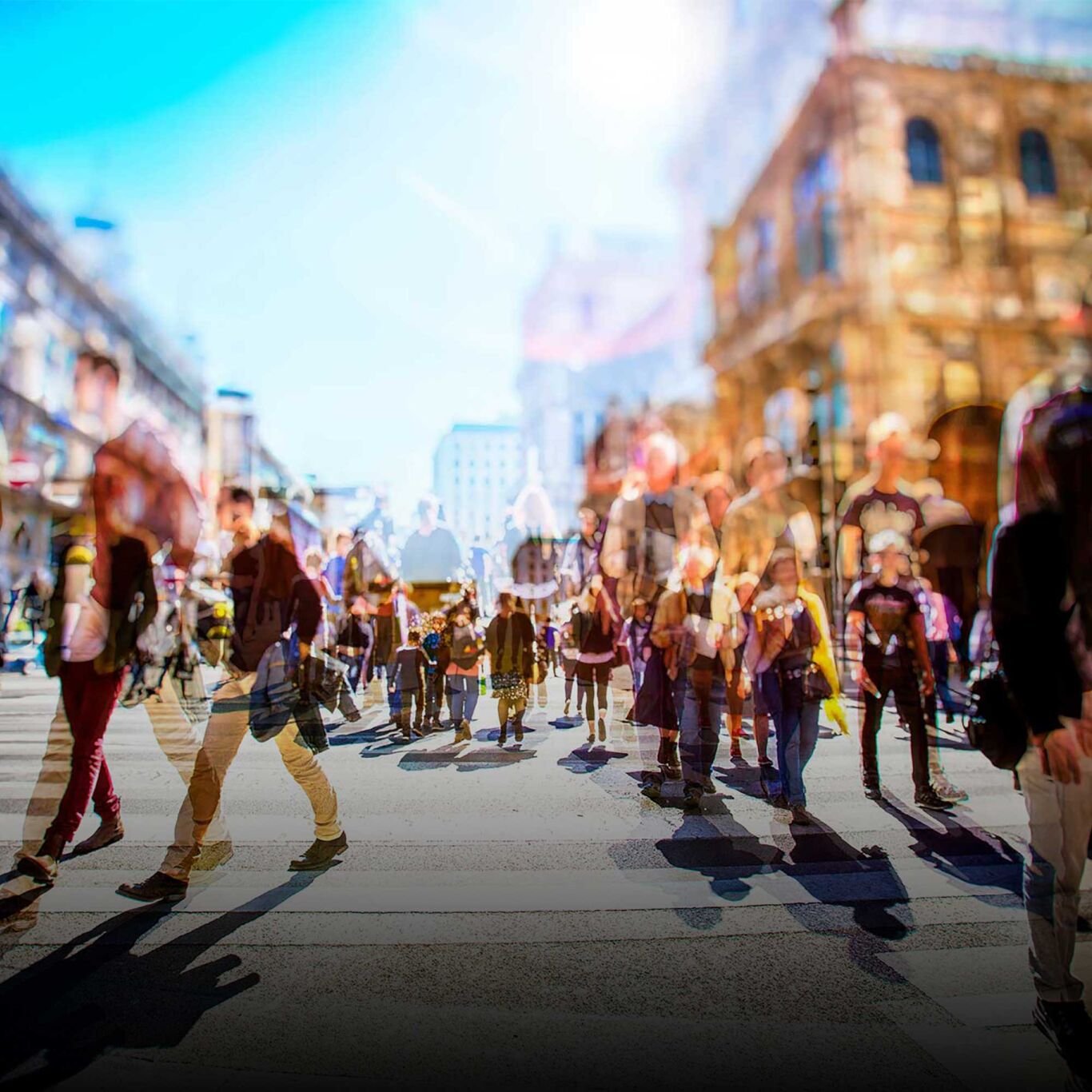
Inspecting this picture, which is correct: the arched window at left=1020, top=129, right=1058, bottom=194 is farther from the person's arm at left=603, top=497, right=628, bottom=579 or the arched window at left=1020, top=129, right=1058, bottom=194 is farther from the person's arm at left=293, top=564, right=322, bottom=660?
the person's arm at left=293, top=564, right=322, bottom=660

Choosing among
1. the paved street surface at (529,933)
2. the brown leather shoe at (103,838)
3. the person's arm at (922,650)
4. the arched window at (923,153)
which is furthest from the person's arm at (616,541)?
the brown leather shoe at (103,838)

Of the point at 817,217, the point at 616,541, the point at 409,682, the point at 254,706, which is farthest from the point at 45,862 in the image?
the point at 817,217

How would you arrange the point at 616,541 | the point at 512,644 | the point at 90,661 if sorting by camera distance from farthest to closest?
the point at 512,644 < the point at 616,541 < the point at 90,661

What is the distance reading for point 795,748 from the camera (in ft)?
7.29

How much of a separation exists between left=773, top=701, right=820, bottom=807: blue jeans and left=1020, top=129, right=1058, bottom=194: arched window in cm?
154

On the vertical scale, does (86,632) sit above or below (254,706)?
above

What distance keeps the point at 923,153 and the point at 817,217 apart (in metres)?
0.31

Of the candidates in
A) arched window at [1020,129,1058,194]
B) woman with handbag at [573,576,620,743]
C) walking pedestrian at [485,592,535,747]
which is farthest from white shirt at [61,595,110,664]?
arched window at [1020,129,1058,194]

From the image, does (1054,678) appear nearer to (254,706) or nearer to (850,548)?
(850,548)

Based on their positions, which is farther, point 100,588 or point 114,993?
point 100,588

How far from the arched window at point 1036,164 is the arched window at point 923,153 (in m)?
0.24

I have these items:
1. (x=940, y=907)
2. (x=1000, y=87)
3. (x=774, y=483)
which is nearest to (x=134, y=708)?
(x=774, y=483)

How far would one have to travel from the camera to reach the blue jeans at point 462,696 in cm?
230

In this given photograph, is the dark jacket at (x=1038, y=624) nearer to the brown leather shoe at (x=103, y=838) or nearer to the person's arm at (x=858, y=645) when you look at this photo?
the person's arm at (x=858, y=645)
